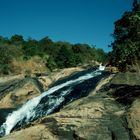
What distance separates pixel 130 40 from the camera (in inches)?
881

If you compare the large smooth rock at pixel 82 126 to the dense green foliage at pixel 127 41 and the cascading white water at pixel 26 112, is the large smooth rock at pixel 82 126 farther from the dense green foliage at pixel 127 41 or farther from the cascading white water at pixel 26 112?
the cascading white water at pixel 26 112

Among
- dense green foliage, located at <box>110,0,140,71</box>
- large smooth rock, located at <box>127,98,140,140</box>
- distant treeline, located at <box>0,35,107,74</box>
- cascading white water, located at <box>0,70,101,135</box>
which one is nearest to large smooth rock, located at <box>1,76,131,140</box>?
large smooth rock, located at <box>127,98,140,140</box>

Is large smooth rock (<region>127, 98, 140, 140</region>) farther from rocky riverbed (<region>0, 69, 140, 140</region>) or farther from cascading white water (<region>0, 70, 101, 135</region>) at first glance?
cascading white water (<region>0, 70, 101, 135</region>)

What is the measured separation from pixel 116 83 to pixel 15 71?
5009cm

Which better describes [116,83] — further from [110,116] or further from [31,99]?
[31,99]

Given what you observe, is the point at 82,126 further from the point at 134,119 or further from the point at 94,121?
the point at 134,119

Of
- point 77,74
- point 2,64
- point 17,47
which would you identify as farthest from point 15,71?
point 77,74

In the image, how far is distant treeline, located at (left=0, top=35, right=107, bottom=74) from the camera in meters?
77.1

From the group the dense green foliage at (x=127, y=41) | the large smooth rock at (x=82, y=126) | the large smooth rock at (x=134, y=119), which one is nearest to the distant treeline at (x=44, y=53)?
the dense green foliage at (x=127, y=41)

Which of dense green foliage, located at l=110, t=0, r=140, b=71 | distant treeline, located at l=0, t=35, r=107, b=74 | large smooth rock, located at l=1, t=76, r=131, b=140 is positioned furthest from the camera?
distant treeline, located at l=0, t=35, r=107, b=74

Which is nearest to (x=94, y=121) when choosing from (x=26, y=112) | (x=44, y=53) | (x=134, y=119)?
(x=134, y=119)

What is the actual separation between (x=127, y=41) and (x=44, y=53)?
6543 cm

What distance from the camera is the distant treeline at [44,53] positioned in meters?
77.1

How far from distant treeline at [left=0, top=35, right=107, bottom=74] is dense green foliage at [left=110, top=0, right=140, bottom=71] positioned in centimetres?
4298
